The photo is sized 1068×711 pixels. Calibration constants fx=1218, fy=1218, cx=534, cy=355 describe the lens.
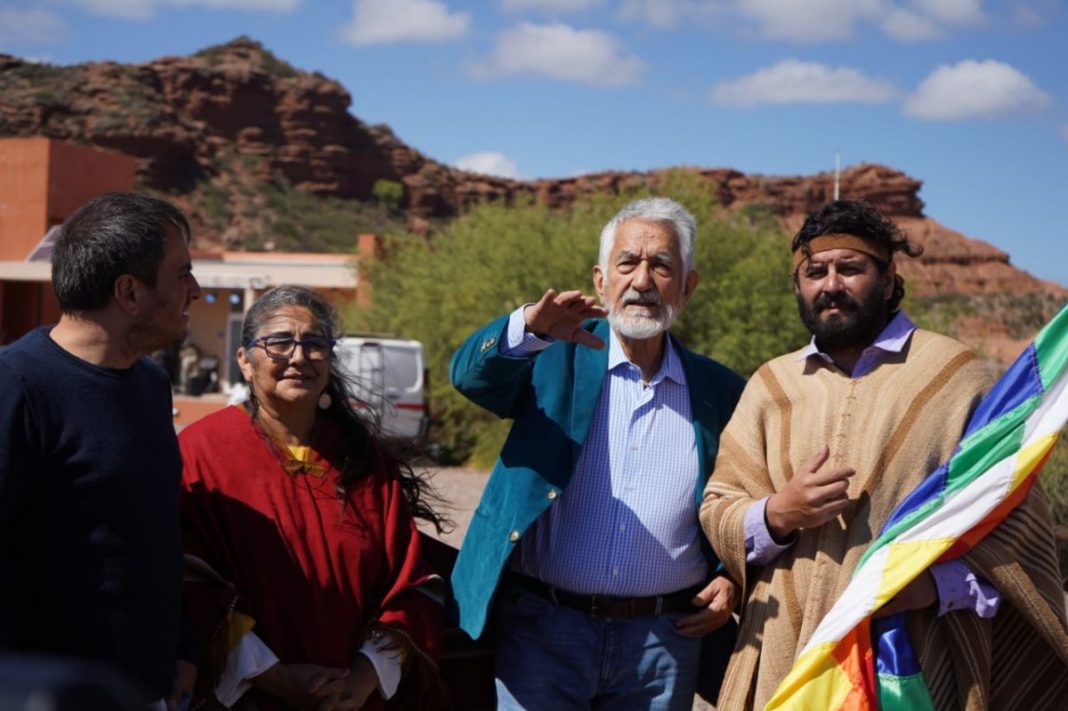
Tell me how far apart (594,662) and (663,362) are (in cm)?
90

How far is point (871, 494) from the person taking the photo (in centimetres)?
317

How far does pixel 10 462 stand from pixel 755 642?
1.96 meters

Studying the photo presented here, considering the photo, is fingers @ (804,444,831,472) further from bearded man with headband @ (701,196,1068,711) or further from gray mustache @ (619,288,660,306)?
gray mustache @ (619,288,660,306)

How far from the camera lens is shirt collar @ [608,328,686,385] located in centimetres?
361

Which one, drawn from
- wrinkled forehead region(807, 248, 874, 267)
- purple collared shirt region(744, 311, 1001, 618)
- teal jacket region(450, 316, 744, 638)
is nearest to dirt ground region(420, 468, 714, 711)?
teal jacket region(450, 316, 744, 638)

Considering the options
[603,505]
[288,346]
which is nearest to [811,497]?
[603,505]

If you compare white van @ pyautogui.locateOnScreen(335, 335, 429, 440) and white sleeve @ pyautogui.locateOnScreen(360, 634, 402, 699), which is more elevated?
white sleeve @ pyautogui.locateOnScreen(360, 634, 402, 699)

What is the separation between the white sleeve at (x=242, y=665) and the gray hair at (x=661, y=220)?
144 centimetres

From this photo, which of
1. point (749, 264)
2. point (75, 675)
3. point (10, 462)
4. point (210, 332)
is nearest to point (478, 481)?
point (749, 264)

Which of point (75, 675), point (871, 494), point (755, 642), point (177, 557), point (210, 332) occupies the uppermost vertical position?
point (75, 675)

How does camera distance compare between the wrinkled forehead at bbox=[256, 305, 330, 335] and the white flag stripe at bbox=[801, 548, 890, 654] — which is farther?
the wrinkled forehead at bbox=[256, 305, 330, 335]

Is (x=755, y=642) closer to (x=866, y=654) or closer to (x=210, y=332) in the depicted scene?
(x=866, y=654)

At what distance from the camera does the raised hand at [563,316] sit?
3236mm

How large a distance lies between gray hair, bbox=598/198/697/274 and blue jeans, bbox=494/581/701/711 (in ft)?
3.40
